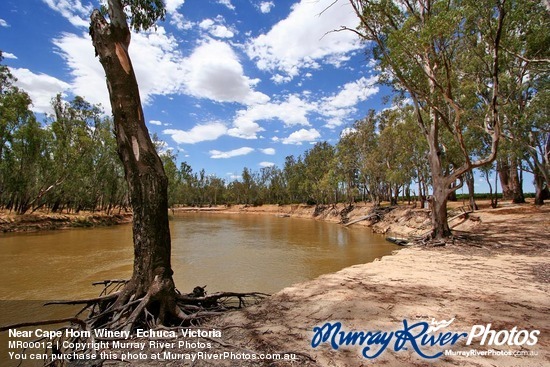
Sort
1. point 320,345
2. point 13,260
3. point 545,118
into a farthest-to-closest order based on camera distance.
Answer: point 545,118 < point 13,260 < point 320,345

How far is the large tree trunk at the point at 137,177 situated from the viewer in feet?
14.1

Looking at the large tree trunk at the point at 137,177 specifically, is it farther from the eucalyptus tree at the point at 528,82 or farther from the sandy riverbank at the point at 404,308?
the eucalyptus tree at the point at 528,82

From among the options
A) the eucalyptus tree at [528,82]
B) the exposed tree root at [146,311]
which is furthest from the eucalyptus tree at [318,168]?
the exposed tree root at [146,311]

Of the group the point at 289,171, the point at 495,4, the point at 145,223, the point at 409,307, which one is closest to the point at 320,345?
the point at 409,307

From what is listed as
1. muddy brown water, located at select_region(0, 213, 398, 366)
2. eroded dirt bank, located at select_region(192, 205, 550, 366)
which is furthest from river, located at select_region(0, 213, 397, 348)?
eroded dirt bank, located at select_region(192, 205, 550, 366)

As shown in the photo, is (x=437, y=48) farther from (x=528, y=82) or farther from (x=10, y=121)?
(x=10, y=121)

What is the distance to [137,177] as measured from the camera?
169 inches

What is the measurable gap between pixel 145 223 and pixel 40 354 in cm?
272

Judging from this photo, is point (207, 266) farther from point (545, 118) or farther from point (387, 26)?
point (545, 118)

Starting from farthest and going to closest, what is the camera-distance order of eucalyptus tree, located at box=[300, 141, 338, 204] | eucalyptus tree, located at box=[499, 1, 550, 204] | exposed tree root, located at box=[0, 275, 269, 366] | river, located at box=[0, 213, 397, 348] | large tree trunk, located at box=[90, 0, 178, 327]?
1. eucalyptus tree, located at box=[300, 141, 338, 204]
2. eucalyptus tree, located at box=[499, 1, 550, 204]
3. river, located at box=[0, 213, 397, 348]
4. large tree trunk, located at box=[90, 0, 178, 327]
5. exposed tree root, located at box=[0, 275, 269, 366]

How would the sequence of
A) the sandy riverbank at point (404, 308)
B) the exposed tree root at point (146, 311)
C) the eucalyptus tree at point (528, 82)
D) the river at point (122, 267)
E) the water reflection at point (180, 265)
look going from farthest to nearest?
the eucalyptus tree at point (528, 82), the water reflection at point (180, 265), the river at point (122, 267), the exposed tree root at point (146, 311), the sandy riverbank at point (404, 308)

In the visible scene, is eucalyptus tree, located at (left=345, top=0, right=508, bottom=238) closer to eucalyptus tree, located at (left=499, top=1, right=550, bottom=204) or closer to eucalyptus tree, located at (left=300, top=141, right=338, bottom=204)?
eucalyptus tree, located at (left=499, top=1, right=550, bottom=204)

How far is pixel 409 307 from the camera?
14.0 ft

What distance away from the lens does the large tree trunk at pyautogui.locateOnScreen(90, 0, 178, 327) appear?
4.29 metres
